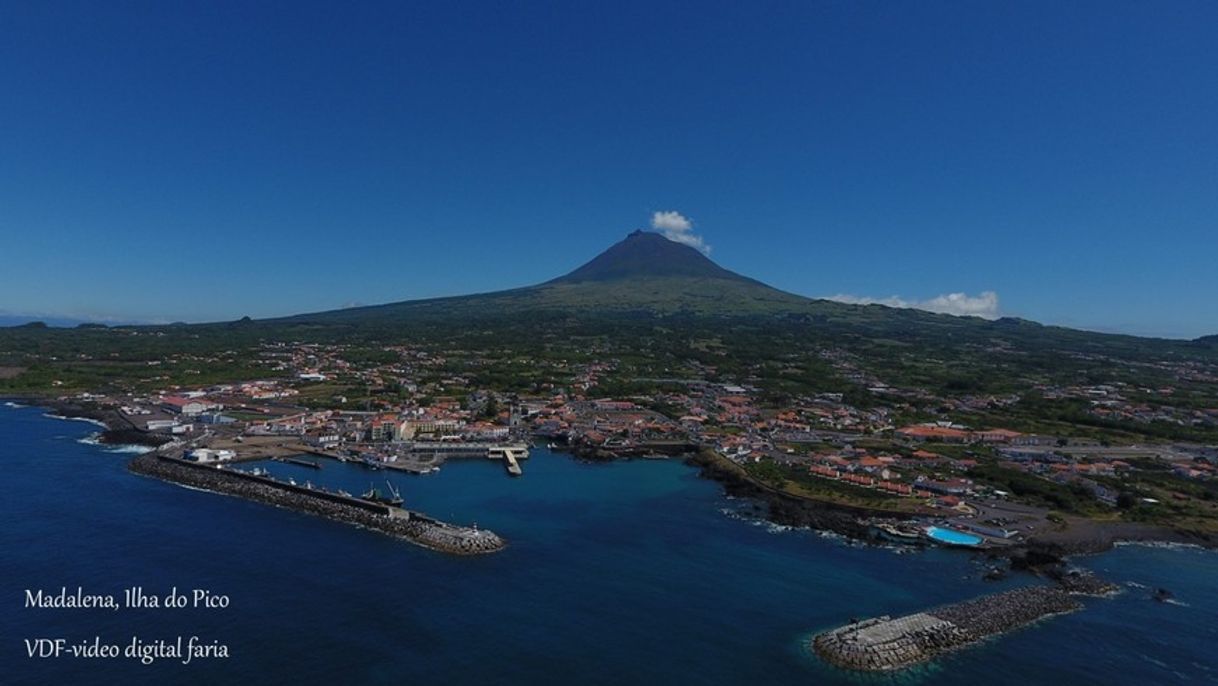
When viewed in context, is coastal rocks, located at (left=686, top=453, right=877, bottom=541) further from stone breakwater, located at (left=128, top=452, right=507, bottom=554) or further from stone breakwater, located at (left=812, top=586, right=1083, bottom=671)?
stone breakwater, located at (left=128, top=452, right=507, bottom=554)

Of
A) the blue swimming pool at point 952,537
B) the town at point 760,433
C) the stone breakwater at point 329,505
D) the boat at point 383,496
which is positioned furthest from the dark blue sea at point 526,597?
the town at point 760,433

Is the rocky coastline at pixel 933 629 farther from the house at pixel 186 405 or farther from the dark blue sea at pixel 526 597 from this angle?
the house at pixel 186 405

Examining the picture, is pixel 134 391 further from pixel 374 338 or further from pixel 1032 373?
pixel 1032 373

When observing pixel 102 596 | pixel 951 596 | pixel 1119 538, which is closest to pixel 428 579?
pixel 102 596

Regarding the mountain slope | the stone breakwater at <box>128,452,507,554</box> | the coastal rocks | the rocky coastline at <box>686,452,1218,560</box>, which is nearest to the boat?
the stone breakwater at <box>128,452,507,554</box>

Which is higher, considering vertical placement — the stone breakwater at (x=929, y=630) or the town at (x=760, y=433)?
the town at (x=760, y=433)
